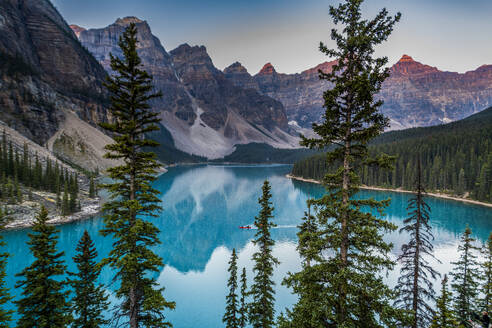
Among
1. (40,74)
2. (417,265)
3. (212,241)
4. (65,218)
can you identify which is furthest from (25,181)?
(40,74)

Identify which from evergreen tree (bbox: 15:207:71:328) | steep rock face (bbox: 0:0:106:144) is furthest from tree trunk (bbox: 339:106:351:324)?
steep rock face (bbox: 0:0:106:144)

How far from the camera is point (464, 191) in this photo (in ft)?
277

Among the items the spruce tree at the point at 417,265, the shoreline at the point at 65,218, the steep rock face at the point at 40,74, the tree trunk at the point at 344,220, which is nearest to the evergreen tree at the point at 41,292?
the tree trunk at the point at 344,220

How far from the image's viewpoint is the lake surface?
28562 mm

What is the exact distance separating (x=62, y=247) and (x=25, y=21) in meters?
170

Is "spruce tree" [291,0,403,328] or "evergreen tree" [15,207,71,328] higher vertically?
"spruce tree" [291,0,403,328]

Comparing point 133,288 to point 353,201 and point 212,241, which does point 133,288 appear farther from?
point 212,241

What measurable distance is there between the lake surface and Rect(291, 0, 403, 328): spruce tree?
749 inches

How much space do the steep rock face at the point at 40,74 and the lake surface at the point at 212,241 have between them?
6889cm

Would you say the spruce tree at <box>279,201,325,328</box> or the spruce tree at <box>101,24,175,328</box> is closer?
the spruce tree at <box>279,201,325,328</box>

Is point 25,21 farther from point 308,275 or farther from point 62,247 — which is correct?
point 308,275

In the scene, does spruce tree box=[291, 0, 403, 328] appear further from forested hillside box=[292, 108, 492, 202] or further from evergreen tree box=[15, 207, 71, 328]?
forested hillside box=[292, 108, 492, 202]

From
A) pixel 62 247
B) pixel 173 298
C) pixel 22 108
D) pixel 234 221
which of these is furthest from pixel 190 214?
pixel 22 108

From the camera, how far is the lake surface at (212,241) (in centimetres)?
2856
